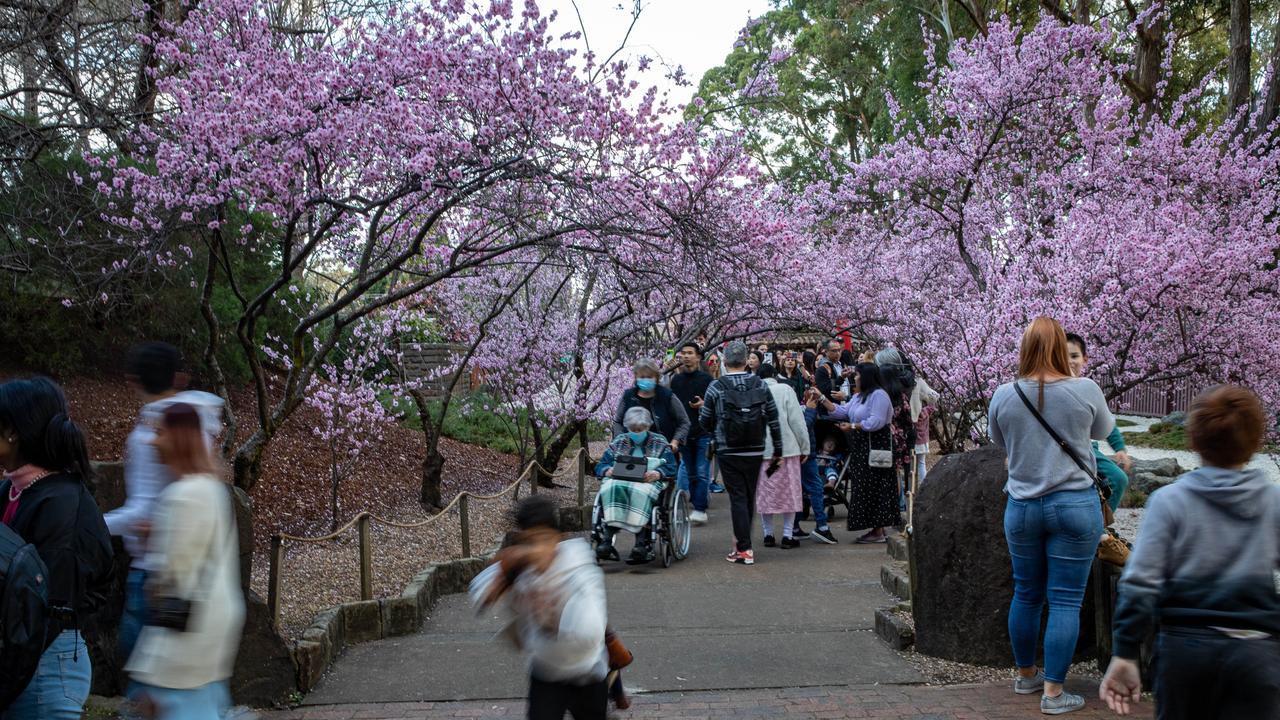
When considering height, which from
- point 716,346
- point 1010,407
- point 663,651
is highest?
point 716,346

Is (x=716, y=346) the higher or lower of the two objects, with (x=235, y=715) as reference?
higher

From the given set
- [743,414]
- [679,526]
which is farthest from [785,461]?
[679,526]

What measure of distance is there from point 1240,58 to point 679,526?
37.8 ft

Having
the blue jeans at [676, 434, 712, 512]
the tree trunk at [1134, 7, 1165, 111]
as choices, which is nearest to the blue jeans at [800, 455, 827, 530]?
the blue jeans at [676, 434, 712, 512]

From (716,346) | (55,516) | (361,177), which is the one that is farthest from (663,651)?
(716,346)

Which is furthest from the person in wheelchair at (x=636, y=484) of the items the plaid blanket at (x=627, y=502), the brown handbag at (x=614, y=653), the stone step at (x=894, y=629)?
the brown handbag at (x=614, y=653)

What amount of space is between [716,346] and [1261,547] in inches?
491

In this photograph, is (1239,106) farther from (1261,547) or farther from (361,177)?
(1261,547)

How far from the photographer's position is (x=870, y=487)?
378 inches

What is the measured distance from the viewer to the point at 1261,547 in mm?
2787

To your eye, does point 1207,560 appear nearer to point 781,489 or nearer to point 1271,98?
point 781,489

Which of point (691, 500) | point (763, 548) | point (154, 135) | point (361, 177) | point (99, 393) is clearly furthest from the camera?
point (99, 393)

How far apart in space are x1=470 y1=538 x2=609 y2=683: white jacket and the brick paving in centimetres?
174

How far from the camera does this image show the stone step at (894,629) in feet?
19.2
